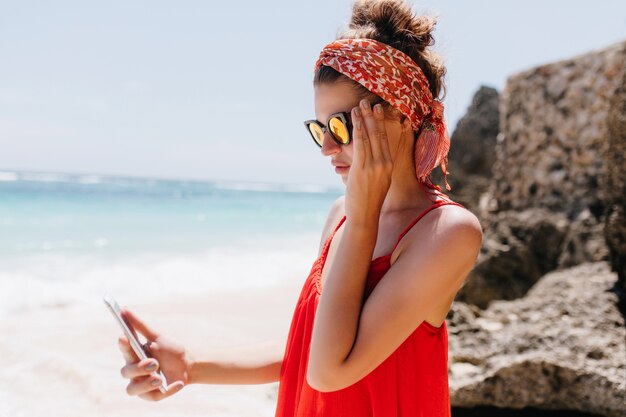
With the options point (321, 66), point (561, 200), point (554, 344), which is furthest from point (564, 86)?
point (321, 66)

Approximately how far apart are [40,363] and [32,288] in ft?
14.7

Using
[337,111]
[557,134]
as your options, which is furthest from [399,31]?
[557,134]

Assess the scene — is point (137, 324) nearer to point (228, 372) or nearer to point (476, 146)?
point (228, 372)

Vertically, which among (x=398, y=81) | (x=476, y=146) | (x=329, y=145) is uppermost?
(x=398, y=81)

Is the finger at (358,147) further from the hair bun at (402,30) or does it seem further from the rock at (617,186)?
the rock at (617,186)

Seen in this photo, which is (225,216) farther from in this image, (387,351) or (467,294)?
(387,351)

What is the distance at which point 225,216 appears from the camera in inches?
1096

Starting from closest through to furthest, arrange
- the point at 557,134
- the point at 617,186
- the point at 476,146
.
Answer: the point at 617,186
the point at 557,134
the point at 476,146

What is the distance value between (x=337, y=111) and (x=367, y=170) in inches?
9.0

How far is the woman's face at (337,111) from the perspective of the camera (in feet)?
5.19

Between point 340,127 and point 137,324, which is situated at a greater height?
point 340,127

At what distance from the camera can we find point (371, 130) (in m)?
1.47

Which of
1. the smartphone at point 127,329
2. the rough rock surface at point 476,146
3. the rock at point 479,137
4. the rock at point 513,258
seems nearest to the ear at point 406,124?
the smartphone at point 127,329

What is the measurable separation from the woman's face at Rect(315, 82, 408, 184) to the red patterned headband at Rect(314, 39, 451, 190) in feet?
0.15
